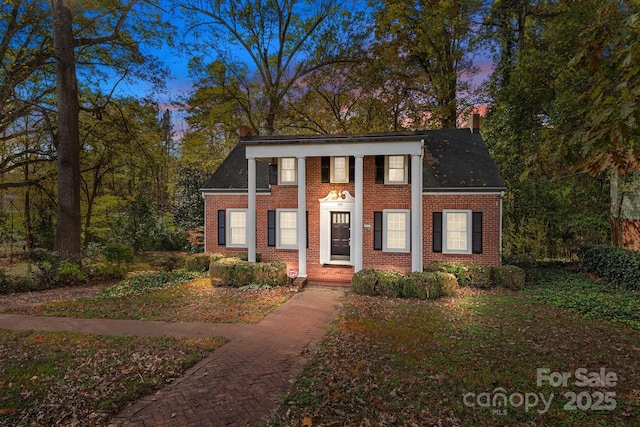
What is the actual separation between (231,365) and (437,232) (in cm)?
1054

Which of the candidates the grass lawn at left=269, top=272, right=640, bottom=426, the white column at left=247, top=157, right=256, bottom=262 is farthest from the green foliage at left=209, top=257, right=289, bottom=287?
the grass lawn at left=269, top=272, right=640, bottom=426

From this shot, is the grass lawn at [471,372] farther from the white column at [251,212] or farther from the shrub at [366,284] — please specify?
the white column at [251,212]

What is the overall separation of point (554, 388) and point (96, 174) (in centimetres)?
2156

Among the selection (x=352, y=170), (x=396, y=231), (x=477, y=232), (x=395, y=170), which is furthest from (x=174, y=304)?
(x=477, y=232)

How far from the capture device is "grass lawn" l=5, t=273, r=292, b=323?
9.50 meters

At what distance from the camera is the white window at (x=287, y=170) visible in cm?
1556

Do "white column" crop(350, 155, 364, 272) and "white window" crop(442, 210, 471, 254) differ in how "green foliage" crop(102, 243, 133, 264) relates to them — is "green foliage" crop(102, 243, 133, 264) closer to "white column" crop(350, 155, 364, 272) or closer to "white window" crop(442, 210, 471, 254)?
"white column" crop(350, 155, 364, 272)

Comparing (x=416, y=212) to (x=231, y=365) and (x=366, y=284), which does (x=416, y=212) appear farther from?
(x=231, y=365)

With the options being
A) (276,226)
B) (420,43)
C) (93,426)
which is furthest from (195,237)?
(420,43)

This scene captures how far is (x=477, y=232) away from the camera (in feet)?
45.7

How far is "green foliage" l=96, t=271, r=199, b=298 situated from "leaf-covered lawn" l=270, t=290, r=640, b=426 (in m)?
7.73

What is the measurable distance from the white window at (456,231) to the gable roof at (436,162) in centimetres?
107

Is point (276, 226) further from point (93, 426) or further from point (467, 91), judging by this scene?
point (467, 91)

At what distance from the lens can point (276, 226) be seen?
618 inches
